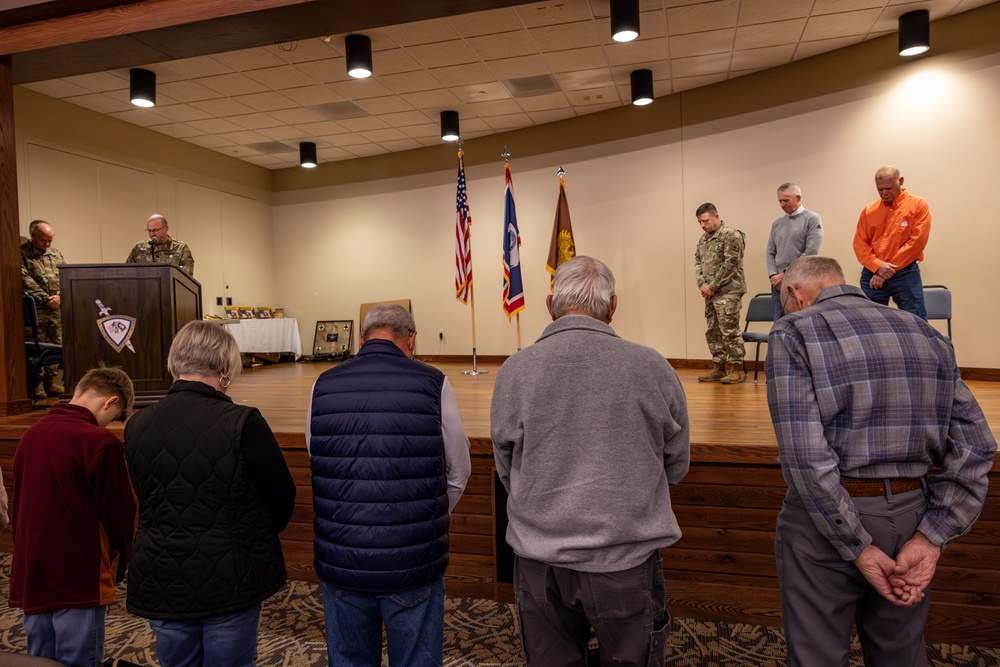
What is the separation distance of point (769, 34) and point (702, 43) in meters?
0.57

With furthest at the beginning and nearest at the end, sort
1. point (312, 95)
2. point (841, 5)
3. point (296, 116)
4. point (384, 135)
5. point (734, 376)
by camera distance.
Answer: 1. point (384, 135)
2. point (296, 116)
3. point (312, 95)
4. point (734, 376)
5. point (841, 5)

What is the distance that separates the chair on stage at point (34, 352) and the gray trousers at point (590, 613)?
4.84 m

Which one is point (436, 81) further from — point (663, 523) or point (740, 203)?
point (663, 523)

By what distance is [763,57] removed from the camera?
6387 mm

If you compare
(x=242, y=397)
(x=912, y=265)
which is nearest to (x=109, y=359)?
(x=242, y=397)

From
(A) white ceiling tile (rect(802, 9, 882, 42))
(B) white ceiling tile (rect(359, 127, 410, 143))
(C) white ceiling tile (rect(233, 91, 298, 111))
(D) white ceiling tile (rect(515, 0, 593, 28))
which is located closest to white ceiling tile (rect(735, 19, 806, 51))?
(A) white ceiling tile (rect(802, 9, 882, 42))

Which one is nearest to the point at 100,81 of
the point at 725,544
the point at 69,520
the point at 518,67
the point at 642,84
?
the point at 518,67

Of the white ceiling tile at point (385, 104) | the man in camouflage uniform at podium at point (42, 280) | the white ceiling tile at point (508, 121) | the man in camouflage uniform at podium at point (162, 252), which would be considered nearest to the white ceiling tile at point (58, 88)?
the man in camouflage uniform at podium at point (42, 280)

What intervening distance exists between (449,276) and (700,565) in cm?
698

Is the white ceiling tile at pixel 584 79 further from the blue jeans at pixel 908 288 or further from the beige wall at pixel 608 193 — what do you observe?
the blue jeans at pixel 908 288

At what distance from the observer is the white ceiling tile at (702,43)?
581 centimetres

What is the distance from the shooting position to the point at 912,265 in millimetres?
4781

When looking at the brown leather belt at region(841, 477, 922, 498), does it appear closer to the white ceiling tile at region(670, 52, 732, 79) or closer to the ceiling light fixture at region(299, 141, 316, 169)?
the white ceiling tile at region(670, 52, 732, 79)

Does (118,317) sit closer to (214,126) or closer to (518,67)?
(518,67)
